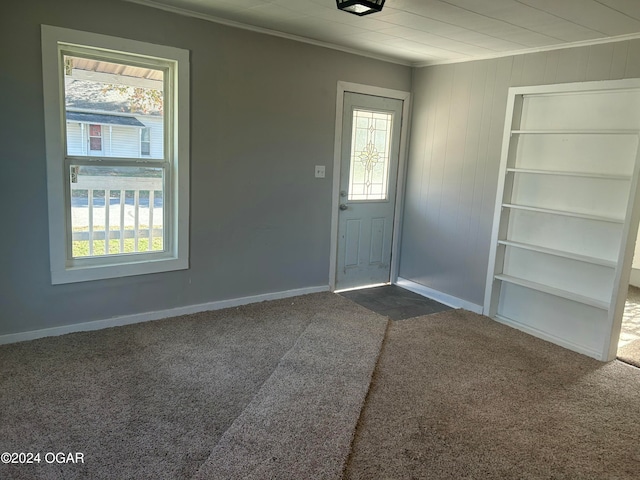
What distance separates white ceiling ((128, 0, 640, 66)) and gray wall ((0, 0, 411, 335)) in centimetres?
24

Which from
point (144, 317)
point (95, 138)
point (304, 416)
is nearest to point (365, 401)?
point (304, 416)

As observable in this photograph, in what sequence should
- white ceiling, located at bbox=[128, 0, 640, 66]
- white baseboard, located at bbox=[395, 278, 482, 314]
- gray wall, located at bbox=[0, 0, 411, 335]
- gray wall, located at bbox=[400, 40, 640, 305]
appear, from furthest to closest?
white baseboard, located at bbox=[395, 278, 482, 314] < gray wall, located at bbox=[400, 40, 640, 305] < gray wall, located at bbox=[0, 0, 411, 335] < white ceiling, located at bbox=[128, 0, 640, 66]

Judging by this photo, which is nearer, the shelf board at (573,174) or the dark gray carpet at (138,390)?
the dark gray carpet at (138,390)

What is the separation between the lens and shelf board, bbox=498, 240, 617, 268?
3422 mm

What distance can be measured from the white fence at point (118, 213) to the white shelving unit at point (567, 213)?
115 inches

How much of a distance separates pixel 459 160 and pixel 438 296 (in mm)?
1377

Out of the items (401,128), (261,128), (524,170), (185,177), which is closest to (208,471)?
(185,177)

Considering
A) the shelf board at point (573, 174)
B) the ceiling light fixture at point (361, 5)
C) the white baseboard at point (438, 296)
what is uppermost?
the ceiling light fixture at point (361, 5)

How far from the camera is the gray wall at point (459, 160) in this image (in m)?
3.95

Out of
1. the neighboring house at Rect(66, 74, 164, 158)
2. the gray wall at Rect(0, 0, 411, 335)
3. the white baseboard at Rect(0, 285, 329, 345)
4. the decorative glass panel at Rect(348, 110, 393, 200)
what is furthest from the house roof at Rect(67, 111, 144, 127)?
the decorative glass panel at Rect(348, 110, 393, 200)

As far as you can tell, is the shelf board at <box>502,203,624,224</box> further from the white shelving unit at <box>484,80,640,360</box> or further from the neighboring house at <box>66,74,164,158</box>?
the neighboring house at <box>66,74,164,158</box>

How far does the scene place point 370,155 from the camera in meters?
4.86

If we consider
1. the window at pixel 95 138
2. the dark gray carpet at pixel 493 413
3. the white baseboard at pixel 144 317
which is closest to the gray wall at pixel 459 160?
the dark gray carpet at pixel 493 413

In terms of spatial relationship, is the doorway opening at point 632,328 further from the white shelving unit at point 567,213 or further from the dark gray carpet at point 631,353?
the white shelving unit at point 567,213
